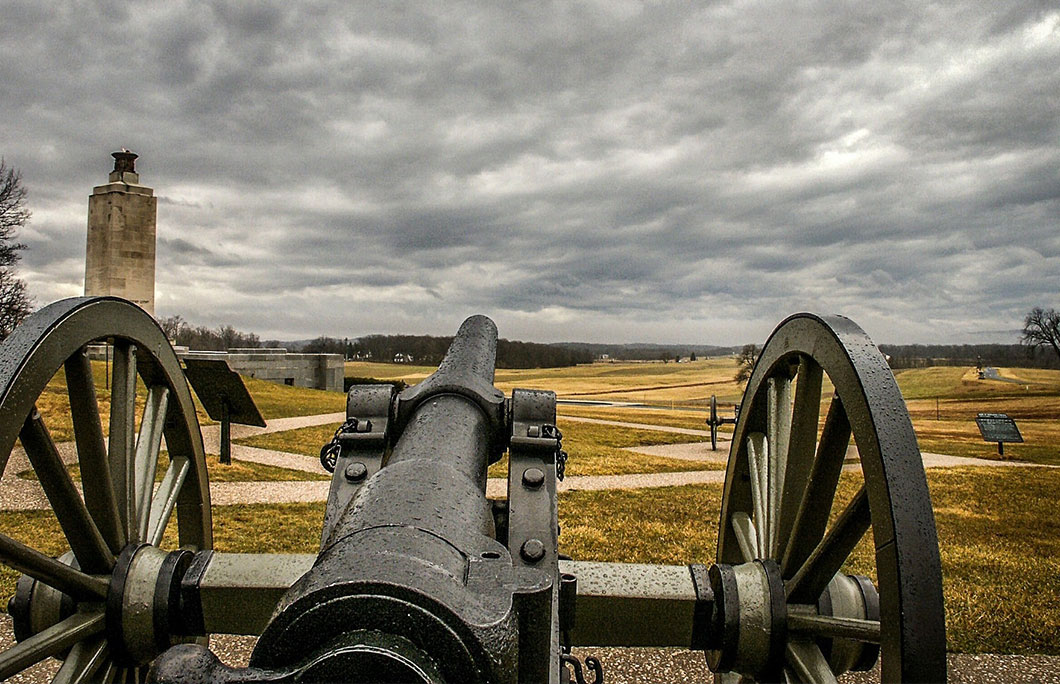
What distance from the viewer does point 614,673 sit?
4.52 m

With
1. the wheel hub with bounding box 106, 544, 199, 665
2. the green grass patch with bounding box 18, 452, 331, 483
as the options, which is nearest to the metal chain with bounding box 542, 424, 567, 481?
the wheel hub with bounding box 106, 544, 199, 665

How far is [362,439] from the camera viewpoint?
323 centimetres

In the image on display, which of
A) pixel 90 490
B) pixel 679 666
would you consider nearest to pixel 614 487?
pixel 679 666

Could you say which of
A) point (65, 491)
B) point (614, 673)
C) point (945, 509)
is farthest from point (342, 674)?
point (945, 509)

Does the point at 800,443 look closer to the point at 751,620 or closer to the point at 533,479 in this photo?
the point at 751,620

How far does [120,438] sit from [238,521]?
18.2 ft

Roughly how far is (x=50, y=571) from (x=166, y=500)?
0.83 meters

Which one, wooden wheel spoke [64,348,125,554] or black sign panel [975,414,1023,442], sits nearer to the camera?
wooden wheel spoke [64,348,125,554]

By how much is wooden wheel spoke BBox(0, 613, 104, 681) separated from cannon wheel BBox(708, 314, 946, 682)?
234cm

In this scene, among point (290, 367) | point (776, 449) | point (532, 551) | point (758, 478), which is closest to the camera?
point (532, 551)

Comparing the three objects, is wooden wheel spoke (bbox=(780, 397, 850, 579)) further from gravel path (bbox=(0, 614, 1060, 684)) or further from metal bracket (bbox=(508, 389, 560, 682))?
gravel path (bbox=(0, 614, 1060, 684))

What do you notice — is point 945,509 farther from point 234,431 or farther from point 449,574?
point 234,431

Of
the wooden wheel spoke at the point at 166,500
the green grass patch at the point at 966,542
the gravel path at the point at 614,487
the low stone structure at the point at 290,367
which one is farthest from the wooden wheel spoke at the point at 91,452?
the low stone structure at the point at 290,367

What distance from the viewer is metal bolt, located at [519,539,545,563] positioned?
9.00 feet
